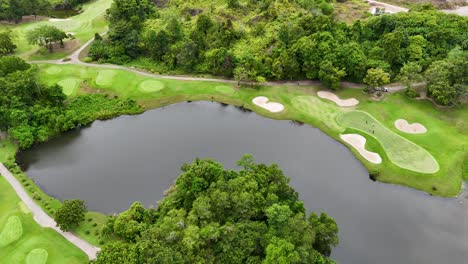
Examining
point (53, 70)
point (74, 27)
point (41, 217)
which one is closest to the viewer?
point (41, 217)

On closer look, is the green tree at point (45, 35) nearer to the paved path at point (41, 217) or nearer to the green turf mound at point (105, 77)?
the green turf mound at point (105, 77)

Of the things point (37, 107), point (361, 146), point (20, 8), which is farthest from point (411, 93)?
point (20, 8)

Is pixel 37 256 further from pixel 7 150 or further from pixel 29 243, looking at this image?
pixel 7 150

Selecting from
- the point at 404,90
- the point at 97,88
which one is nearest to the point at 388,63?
the point at 404,90

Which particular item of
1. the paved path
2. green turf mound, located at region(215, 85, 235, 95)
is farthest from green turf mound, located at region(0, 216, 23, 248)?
green turf mound, located at region(215, 85, 235, 95)

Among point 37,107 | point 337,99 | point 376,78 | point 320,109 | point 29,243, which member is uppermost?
point 376,78

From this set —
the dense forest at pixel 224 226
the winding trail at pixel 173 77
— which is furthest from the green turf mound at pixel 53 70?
the dense forest at pixel 224 226
